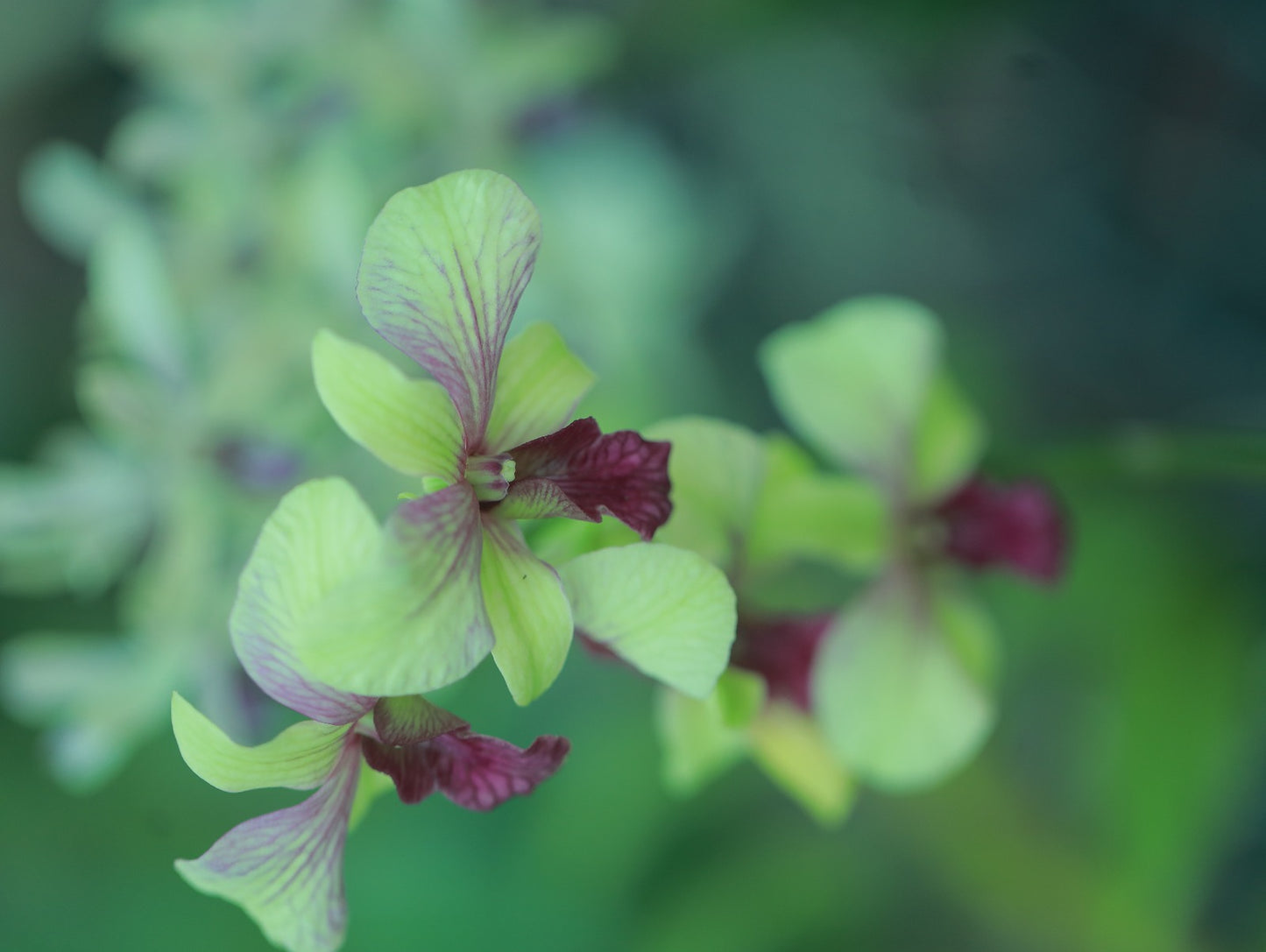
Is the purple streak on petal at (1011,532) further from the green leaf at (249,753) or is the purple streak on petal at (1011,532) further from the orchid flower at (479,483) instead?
the green leaf at (249,753)

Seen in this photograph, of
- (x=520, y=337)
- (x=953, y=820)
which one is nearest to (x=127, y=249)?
(x=520, y=337)

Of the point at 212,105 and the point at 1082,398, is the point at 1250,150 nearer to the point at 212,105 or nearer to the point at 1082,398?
the point at 1082,398

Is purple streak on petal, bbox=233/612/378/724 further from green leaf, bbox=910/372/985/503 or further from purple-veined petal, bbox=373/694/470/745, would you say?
green leaf, bbox=910/372/985/503

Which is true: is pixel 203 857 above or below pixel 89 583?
above

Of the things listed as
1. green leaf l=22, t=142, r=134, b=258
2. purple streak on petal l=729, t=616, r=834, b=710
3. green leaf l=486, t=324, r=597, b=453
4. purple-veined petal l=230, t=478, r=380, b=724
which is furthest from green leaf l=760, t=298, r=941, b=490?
green leaf l=22, t=142, r=134, b=258

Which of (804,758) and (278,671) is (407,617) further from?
(804,758)

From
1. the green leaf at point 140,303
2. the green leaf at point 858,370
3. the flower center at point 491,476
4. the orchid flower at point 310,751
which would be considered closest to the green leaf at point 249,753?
the orchid flower at point 310,751
